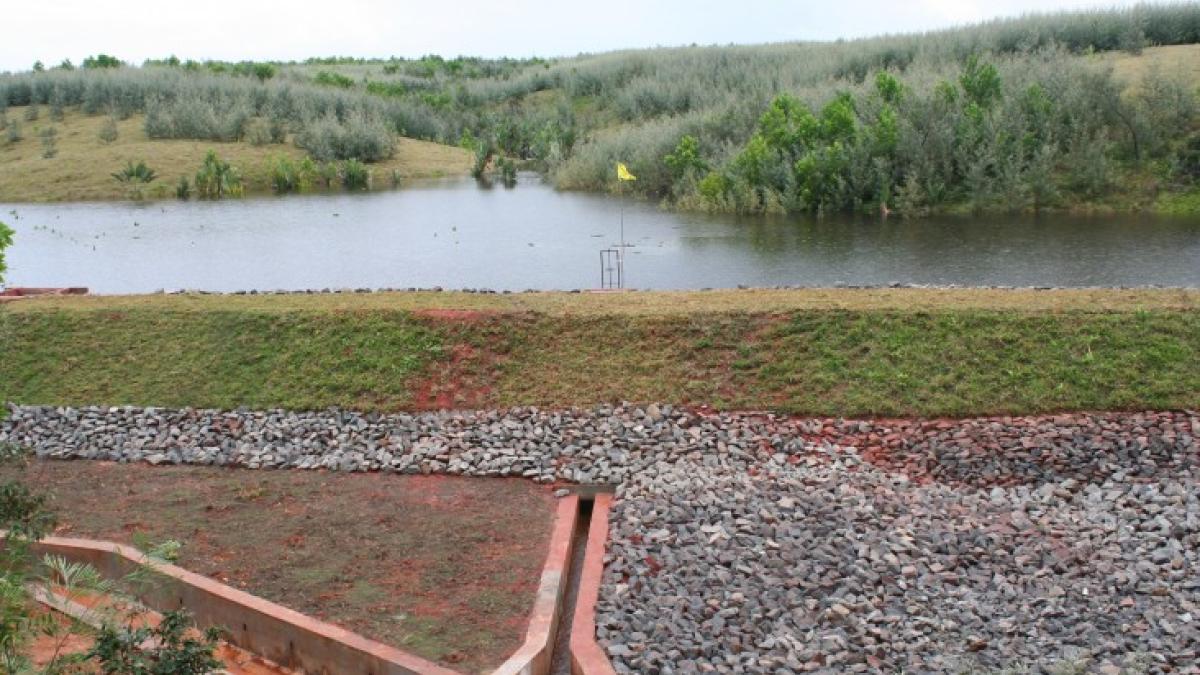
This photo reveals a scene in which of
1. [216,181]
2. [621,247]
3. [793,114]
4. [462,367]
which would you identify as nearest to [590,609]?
[462,367]

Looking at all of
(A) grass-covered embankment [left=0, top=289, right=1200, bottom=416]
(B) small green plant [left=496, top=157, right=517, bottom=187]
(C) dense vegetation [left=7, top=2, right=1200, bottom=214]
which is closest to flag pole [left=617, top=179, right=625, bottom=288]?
(C) dense vegetation [left=7, top=2, right=1200, bottom=214]

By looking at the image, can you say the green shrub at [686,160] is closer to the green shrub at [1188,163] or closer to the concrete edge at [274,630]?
the green shrub at [1188,163]

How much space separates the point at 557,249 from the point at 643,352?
43.7ft

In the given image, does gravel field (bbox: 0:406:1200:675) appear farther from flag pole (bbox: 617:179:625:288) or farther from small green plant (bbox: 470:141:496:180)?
small green plant (bbox: 470:141:496:180)

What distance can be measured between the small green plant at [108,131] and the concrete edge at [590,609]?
45335 mm

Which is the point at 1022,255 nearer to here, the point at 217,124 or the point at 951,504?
the point at 951,504

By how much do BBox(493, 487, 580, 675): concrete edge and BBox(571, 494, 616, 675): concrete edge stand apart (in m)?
0.17

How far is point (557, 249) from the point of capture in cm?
2595

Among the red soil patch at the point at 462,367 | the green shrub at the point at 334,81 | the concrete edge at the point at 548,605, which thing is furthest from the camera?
the green shrub at the point at 334,81

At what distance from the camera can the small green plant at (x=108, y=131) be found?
48.2m

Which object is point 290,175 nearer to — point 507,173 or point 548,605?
point 507,173

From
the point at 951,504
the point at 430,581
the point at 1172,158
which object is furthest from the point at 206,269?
the point at 1172,158

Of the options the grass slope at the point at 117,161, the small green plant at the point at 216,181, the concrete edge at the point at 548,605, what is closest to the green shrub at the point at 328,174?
the grass slope at the point at 117,161

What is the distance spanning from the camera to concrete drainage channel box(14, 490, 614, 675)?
23.7 ft
